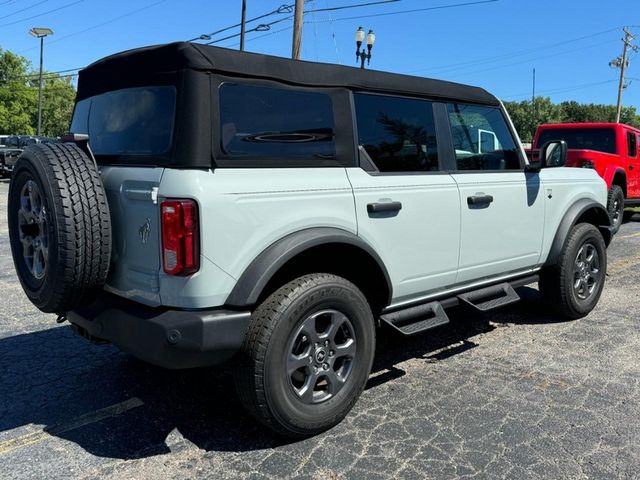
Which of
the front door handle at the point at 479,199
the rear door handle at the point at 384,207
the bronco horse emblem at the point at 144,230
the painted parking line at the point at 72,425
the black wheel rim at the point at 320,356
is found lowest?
the painted parking line at the point at 72,425

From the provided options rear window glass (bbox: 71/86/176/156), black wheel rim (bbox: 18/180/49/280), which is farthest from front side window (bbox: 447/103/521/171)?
black wheel rim (bbox: 18/180/49/280)

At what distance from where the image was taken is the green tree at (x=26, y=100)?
48.0 meters

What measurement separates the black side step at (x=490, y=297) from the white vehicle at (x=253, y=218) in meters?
0.18

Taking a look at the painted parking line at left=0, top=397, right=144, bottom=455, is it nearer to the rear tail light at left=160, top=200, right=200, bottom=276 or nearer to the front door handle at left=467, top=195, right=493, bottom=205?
the rear tail light at left=160, top=200, right=200, bottom=276

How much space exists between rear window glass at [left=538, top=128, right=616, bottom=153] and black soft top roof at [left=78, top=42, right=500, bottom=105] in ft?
28.4

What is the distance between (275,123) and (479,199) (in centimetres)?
170

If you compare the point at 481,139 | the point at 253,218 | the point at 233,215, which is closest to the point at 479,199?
the point at 481,139

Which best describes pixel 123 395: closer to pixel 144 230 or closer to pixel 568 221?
pixel 144 230

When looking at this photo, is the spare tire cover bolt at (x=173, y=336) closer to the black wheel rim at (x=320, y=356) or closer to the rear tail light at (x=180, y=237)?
the rear tail light at (x=180, y=237)

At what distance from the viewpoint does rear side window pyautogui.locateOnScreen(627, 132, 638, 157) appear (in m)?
11.7

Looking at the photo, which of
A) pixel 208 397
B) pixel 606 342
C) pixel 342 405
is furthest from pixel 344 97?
pixel 606 342

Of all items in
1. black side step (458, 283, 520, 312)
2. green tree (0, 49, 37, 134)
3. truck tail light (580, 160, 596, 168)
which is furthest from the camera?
green tree (0, 49, 37, 134)

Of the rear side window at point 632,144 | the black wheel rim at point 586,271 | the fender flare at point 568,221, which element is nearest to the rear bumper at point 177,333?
the fender flare at point 568,221

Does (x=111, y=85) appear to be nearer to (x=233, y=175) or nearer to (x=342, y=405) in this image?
(x=233, y=175)
